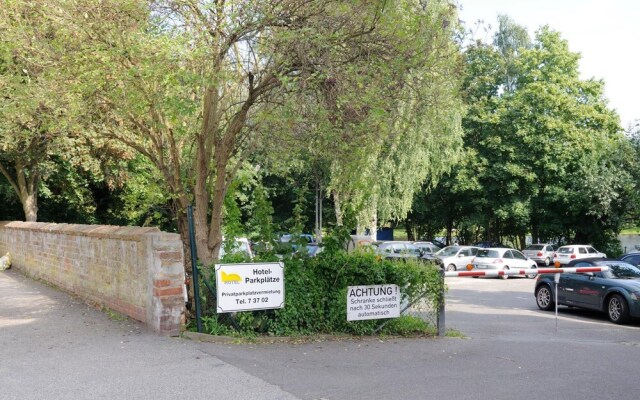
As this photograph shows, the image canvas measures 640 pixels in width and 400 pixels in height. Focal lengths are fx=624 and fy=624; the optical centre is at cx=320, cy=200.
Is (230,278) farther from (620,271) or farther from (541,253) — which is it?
(541,253)

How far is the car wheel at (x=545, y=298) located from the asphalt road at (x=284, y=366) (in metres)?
5.04

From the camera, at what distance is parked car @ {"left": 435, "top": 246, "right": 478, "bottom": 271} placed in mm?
31234

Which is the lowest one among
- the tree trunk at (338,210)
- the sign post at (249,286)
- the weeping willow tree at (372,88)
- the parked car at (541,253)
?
the parked car at (541,253)

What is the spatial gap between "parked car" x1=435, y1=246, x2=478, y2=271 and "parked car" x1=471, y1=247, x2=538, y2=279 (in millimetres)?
639

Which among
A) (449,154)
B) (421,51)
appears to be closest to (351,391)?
(421,51)

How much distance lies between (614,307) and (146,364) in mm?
11735

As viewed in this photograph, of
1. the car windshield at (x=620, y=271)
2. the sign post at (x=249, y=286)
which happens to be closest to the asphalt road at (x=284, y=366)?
the sign post at (x=249, y=286)

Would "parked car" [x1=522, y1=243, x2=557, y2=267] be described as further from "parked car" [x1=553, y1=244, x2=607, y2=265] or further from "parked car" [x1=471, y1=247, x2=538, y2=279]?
"parked car" [x1=471, y1=247, x2=538, y2=279]

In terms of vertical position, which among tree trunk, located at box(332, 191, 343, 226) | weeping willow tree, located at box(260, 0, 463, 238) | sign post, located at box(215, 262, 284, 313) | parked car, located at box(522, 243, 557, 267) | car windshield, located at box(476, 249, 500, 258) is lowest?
parked car, located at box(522, 243, 557, 267)

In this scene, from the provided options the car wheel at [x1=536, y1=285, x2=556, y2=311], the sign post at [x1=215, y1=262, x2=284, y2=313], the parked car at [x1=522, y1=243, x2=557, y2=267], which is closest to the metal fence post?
the sign post at [x1=215, y1=262, x2=284, y2=313]

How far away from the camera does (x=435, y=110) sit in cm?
1065

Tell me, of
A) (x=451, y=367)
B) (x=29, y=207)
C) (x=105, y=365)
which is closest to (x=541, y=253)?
(x=29, y=207)

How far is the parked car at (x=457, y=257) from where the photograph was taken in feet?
102

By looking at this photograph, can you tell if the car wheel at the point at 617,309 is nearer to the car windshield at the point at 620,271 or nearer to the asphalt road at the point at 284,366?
the car windshield at the point at 620,271
